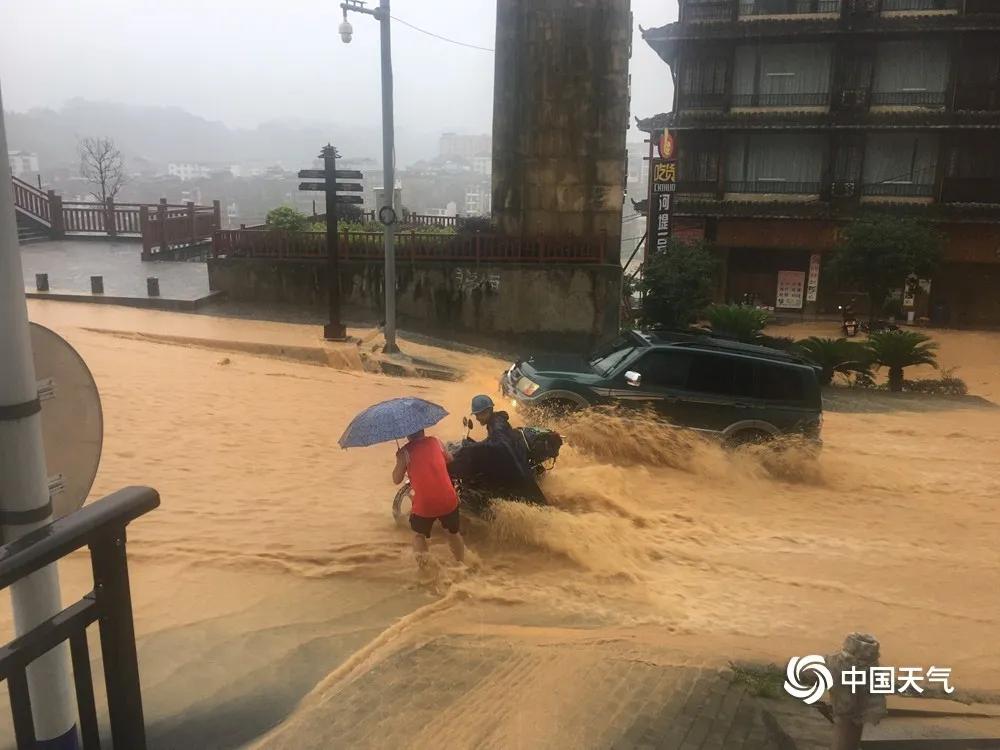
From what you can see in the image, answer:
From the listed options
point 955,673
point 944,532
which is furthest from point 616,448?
point 955,673

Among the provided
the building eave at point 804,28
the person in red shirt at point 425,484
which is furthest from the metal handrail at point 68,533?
the building eave at point 804,28

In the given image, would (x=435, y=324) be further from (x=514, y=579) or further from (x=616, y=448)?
(x=514, y=579)

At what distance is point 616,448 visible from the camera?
1067cm

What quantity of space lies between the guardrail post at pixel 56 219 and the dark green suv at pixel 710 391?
2164cm

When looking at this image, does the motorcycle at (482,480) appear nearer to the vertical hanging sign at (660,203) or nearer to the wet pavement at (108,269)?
the wet pavement at (108,269)

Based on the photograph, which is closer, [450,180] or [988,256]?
[988,256]

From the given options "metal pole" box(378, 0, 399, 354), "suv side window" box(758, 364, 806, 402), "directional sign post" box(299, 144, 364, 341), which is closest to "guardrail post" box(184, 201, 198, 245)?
"directional sign post" box(299, 144, 364, 341)

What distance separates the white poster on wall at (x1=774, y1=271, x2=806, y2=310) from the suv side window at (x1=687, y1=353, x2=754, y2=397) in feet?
87.9

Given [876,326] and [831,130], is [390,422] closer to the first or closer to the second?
[876,326]

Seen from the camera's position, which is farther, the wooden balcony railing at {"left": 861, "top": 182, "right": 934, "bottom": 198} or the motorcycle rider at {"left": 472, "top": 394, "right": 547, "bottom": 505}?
the wooden balcony railing at {"left": 861, "top": 182, "right": 934, "bottom": 198}

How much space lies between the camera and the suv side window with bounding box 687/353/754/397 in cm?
1090

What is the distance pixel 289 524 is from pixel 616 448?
470 cm

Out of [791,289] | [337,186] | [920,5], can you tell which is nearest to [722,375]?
[337,186]

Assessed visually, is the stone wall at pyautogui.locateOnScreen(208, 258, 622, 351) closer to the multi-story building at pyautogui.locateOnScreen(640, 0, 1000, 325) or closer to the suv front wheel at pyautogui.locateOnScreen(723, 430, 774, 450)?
the suv front wheel at pyautogui.locateOnScreen(723, 430, 774, 450)
